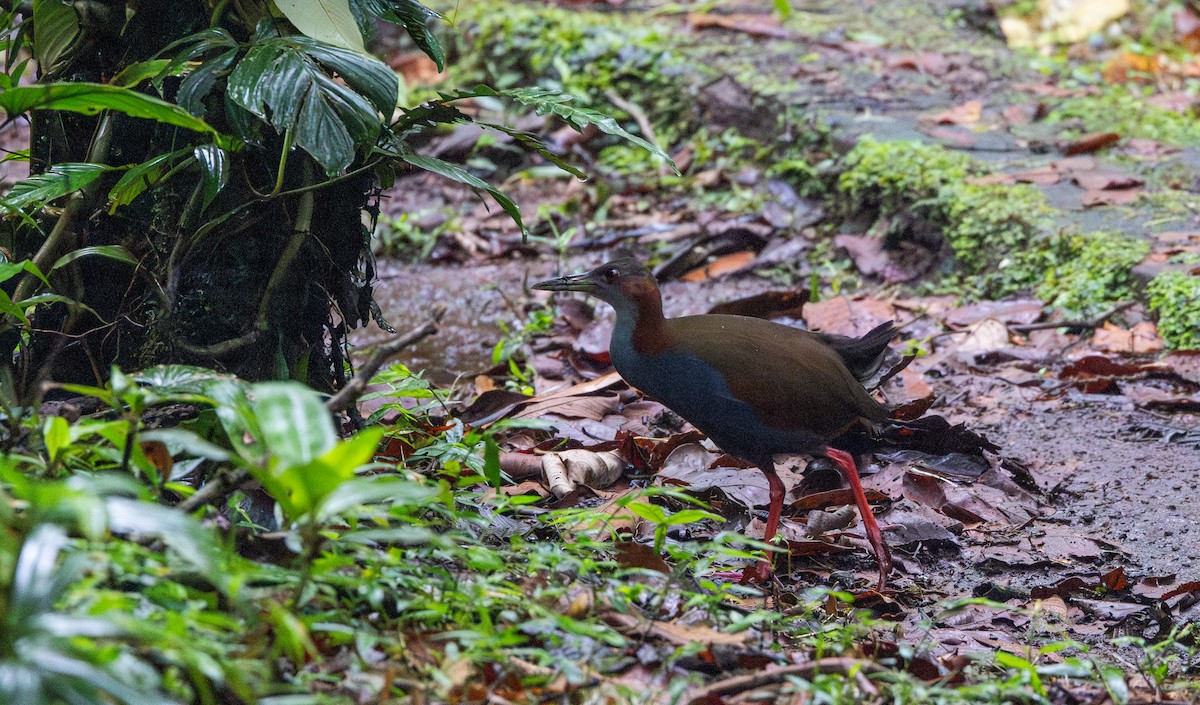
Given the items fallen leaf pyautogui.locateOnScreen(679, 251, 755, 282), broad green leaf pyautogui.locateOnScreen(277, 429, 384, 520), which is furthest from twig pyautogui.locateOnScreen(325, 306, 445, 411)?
fallen leaf pyautogui.locateOnScreen(679, 251, 755, 282)

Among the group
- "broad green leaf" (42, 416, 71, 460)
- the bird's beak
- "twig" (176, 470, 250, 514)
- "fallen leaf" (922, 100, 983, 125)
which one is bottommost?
"fallen leaf" (922, 100, 983, 125)

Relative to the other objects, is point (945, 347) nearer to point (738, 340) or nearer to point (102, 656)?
point (738, 340)

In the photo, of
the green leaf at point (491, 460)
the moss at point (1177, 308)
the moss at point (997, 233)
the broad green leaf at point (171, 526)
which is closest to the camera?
the broad green leaf at point (171, 526)

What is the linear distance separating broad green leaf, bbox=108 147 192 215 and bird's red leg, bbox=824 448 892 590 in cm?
Answer: 206

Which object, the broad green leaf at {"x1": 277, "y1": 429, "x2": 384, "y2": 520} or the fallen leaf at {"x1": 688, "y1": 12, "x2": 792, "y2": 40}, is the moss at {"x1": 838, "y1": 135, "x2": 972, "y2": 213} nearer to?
the fallen leaf at {"x1": 688, "y1": 12, "x2": 792, "y2": 40}

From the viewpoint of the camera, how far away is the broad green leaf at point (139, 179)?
2.61 metres

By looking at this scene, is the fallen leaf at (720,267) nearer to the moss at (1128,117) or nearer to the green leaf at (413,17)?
the moss at (1128,117)

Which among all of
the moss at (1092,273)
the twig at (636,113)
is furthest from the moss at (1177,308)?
the twig at (636,113)

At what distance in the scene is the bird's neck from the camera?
3.47 meters

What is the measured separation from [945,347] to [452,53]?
4863 mm

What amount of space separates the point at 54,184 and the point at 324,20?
0.73 meters

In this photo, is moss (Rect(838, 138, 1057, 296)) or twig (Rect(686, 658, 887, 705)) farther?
moss (Rect(838, 138, 1057, 296))

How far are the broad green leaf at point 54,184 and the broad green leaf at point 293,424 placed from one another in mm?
1265

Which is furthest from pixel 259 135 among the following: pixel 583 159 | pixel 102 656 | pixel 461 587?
pixel 583 159
